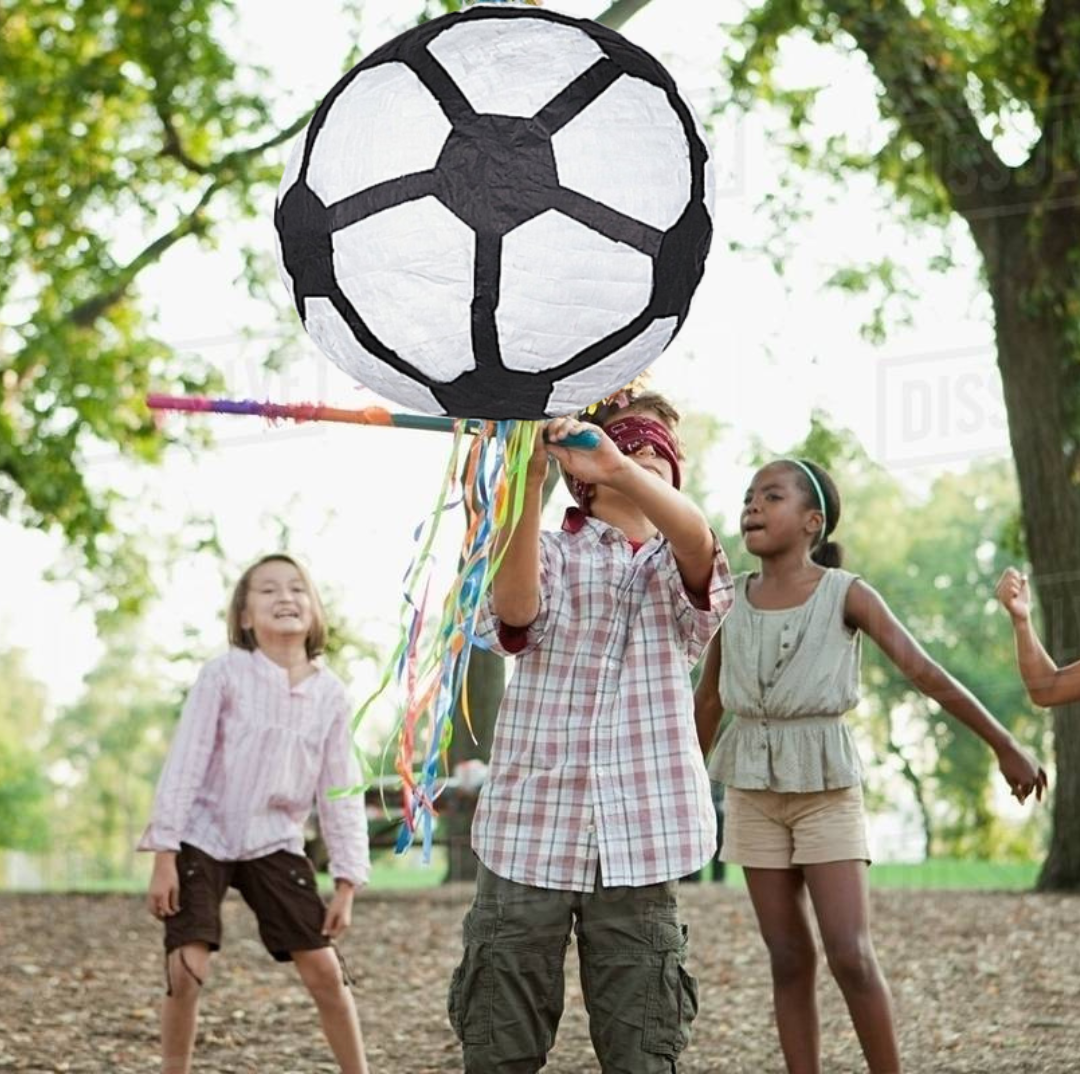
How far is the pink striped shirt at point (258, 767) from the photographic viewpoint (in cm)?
362

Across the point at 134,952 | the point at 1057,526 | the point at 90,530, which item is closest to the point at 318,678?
the point at 134,952

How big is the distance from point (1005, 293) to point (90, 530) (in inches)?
212

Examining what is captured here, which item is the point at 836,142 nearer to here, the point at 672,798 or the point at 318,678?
the point at 318,678

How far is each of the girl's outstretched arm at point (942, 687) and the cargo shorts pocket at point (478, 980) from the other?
110cm

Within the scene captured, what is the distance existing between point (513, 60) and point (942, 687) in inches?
65.3

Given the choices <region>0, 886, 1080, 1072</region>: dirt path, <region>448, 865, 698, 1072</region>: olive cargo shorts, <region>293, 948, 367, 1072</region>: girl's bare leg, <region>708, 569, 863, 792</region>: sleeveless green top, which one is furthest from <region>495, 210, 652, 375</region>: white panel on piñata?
<region>0, 886, 1080, 1072</region>: dirt path

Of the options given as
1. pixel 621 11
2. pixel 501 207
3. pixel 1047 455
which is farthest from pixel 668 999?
pixel 1047 455

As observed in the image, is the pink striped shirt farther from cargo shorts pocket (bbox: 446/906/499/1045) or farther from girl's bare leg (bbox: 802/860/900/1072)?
cargo shorts pocket (bbox: 446/906/499/1045)

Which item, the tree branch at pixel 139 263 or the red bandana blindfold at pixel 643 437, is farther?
the tree branch at pixel 139 263

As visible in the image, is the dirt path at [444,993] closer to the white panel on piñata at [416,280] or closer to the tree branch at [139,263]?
the white panel on piñata at [416,280]

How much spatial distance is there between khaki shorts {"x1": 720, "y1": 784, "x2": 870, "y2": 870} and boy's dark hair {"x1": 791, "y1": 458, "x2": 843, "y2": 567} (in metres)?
0.48

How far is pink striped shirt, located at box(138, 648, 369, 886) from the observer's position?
142 inches

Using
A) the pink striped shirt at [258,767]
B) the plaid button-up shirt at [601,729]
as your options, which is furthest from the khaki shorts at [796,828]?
the pink striped shirt at [258,767]

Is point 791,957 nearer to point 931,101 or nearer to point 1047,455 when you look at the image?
point 1047,455
